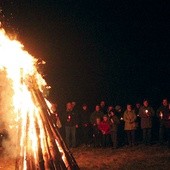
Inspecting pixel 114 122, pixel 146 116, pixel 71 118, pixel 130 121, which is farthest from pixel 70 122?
pixel 146 116

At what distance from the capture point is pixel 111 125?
15.7 m

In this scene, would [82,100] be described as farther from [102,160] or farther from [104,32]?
[102,160]

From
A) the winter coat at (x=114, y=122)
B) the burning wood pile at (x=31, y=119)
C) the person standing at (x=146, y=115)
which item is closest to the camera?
the burning wood pile at (x=31, y=119)

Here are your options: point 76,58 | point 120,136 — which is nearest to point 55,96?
point 76,58

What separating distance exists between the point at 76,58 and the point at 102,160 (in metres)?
→ 14.3

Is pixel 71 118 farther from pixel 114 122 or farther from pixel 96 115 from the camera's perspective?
pixel 114 122

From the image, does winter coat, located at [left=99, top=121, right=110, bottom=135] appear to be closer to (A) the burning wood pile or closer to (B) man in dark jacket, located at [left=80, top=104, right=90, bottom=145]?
(B) man in dark jacket, located at [left=80, top=104, right=90, bottom=145]

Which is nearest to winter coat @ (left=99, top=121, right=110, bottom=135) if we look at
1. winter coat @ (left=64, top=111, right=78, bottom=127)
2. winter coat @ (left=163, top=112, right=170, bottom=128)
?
winter coat @ (left=64, top=111, right=78, bottom=127)

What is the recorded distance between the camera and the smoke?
15.6 m

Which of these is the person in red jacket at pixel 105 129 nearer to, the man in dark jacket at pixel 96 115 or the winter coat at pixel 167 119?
the man in dark jacket at pixel 96 115

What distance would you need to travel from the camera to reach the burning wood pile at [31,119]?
28.4 feet

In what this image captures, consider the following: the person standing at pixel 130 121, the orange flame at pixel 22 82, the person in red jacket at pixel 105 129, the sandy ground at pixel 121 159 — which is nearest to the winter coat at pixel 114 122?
the person in red jacket at pixel 105 129

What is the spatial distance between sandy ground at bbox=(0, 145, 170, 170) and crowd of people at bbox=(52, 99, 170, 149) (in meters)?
0.67

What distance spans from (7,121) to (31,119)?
8.16 m
